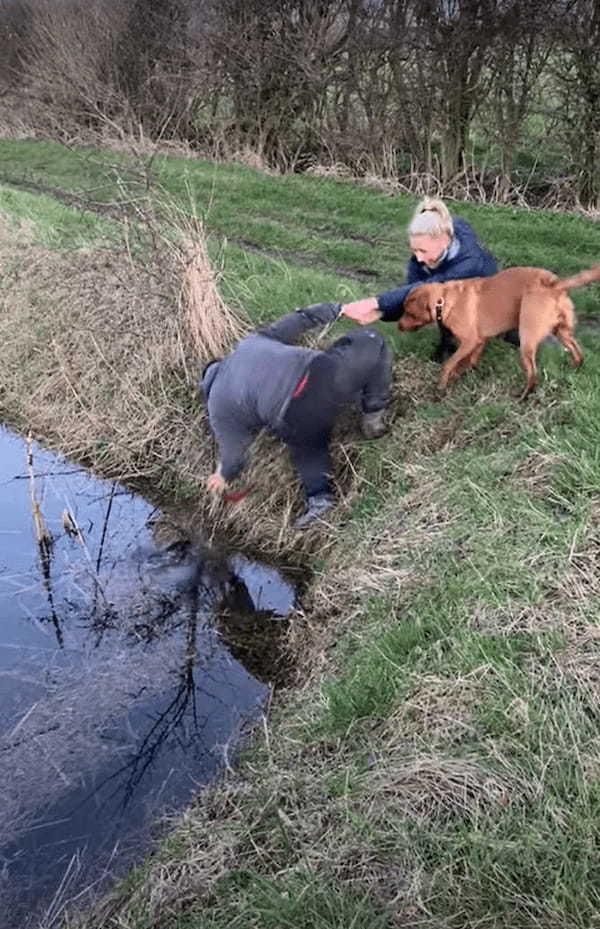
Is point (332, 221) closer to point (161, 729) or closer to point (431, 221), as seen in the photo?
point (431, 221)

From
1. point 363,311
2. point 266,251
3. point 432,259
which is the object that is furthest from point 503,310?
point 266,251

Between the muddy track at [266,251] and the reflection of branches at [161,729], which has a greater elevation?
the muddy track at [266,251]

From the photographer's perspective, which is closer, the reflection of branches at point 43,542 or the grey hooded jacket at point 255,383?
the grey hooded jacket at point 255,383

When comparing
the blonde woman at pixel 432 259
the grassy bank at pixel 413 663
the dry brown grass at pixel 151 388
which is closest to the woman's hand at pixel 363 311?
the blonde woman at pixel 432 259

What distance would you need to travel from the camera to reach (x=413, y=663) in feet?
12.8

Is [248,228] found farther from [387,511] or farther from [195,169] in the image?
[387,511]

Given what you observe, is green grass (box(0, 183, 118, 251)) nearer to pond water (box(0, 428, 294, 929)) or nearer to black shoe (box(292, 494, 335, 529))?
pond water (box(0, 428, 294, 929))

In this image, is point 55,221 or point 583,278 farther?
point 55,221

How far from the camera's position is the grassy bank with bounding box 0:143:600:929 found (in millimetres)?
2963

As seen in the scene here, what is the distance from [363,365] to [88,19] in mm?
15326

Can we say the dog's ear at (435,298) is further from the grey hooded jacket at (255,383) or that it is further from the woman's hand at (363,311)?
the grey hooded jacket at (255,383)

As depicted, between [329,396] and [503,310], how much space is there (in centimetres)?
112

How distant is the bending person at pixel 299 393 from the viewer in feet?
17.0

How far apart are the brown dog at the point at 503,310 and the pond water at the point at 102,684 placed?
1.83 meters
